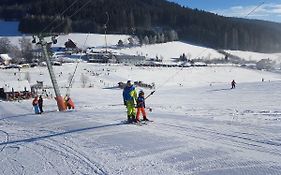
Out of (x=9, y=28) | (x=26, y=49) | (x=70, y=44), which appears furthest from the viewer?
(x=9, y=28)

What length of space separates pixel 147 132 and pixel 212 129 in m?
2.44

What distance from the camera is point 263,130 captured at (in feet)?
52.5

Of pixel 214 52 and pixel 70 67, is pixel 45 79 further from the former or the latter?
pixel 214 52

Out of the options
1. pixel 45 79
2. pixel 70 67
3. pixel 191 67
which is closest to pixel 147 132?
pixel 45 79

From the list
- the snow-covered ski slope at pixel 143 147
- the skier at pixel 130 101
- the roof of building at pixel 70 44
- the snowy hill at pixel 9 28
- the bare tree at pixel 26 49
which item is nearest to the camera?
the snow-covered ski slope at pixel 143 147

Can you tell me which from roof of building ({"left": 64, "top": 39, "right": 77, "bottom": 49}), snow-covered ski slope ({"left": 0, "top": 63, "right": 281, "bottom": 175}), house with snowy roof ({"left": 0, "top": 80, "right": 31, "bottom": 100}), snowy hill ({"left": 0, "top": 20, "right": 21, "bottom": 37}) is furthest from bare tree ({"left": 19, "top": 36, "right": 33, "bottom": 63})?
snow-covered ski slope ({"left": 0, "top": 63, "right": 281, "bottom": 175})

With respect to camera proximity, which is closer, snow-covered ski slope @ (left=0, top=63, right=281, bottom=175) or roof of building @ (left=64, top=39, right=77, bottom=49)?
snow-covered ski slope @ (left=0, top=63, right=281, bottom=175)

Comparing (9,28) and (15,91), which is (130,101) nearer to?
(15,91)

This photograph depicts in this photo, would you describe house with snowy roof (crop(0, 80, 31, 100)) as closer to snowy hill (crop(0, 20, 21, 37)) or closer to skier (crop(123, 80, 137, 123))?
skier (crop(123, 80, 137, 123))

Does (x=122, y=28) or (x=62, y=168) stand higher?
(x=122, y=28)

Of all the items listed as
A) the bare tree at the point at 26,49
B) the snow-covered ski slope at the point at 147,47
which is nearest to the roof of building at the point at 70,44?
the snow-covered ski slope at the point at 147,47

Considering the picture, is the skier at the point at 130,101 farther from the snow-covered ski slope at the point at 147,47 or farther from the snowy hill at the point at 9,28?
the snowy hill at the point at 9,28

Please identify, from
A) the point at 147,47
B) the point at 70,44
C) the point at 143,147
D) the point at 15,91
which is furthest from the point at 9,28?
the point at 143,147

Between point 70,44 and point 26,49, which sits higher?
point 70,44
